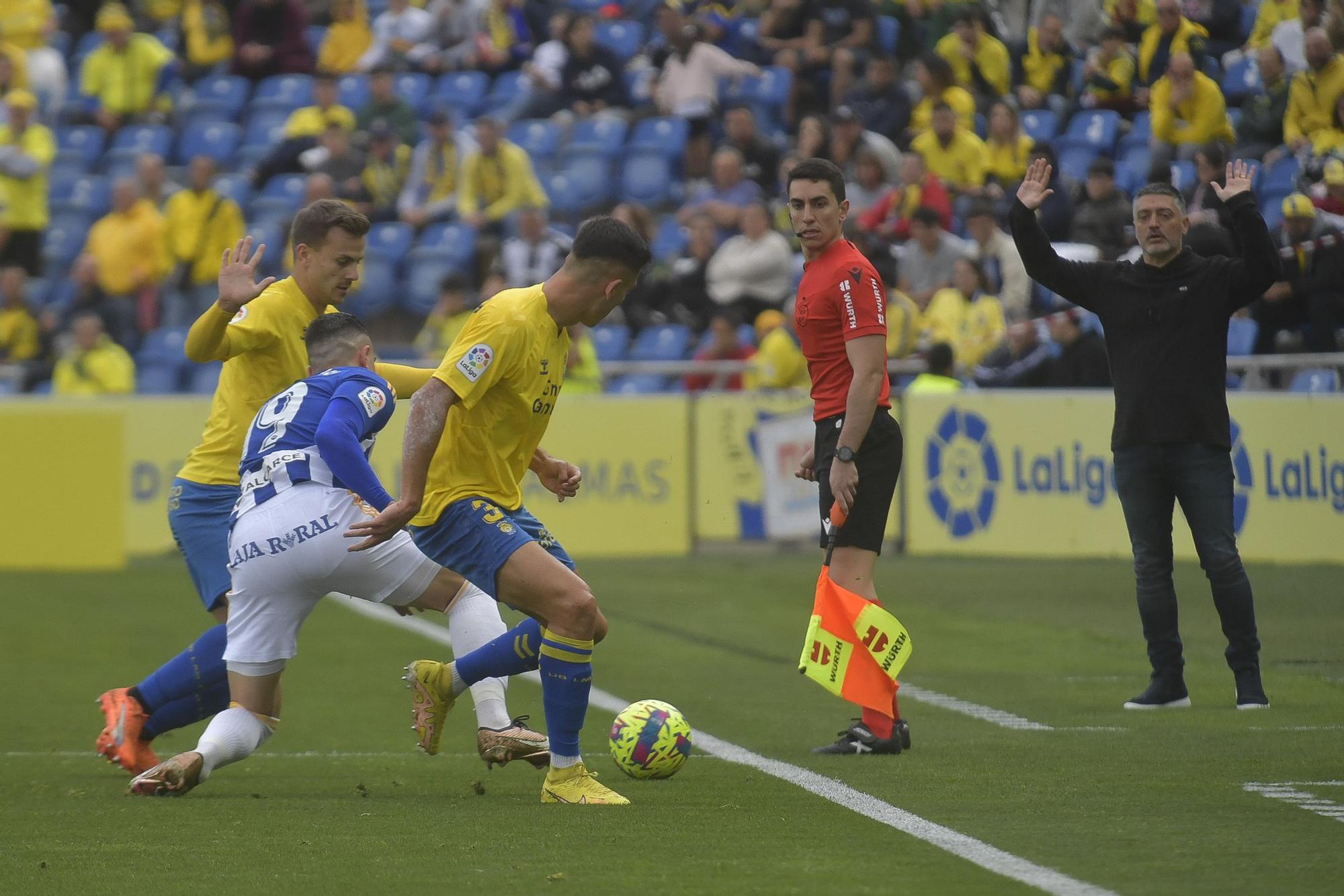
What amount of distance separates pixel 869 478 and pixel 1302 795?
2045mm

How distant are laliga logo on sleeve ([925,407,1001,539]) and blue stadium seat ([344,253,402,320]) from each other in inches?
280

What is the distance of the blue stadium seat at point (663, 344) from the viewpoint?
19.0m

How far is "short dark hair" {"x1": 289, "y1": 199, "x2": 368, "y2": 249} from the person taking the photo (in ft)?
23.3

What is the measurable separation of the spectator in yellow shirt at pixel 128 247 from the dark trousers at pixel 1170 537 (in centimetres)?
1458

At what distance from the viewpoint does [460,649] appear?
6.96m

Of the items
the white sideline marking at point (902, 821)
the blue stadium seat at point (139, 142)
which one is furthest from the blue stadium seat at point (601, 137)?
the white sideline marking at point (902, 821)

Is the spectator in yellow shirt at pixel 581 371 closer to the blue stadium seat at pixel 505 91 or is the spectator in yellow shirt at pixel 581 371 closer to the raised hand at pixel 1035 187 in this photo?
the blue stadium seat at pixel 505 91

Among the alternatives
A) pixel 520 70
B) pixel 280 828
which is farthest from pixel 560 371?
pixel 520 70

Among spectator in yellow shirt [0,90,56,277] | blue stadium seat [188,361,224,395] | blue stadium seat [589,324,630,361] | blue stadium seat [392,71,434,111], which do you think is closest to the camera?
blue stadium seat [589,324,630,361]

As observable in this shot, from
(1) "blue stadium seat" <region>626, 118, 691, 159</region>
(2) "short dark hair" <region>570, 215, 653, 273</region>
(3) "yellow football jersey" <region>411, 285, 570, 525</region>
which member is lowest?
(3) "yellow football jersey" <region>411, 285, 570, 525</region>

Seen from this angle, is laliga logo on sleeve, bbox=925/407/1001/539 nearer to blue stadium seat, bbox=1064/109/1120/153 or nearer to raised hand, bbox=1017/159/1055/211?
blue stadium seat, bbox=1064/109/1120/153

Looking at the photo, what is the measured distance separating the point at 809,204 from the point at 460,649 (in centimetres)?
212

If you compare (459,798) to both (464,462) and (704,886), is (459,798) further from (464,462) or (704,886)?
(704,886)

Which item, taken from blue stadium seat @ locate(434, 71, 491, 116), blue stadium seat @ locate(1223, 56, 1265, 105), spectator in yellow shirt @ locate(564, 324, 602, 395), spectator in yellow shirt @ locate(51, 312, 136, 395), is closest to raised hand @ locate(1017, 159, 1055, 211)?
blue stadium seat @ locate(1223, 56, 1265, 105)
